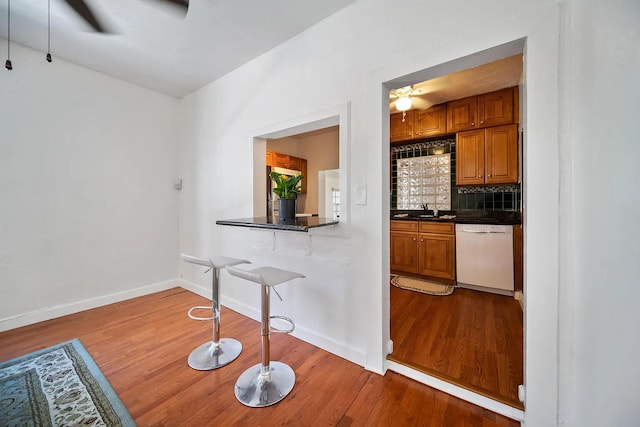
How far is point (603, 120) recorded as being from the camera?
109 centimetres

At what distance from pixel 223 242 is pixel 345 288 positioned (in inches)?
69.4

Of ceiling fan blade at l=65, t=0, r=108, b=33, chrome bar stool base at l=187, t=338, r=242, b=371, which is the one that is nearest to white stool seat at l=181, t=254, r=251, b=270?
chrome bar stool base at l=187, t=338, r=242, b=371

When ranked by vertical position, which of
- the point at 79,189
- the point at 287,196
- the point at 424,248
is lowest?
the point at 424,248

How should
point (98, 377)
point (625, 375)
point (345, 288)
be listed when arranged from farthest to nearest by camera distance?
point (345, 288)
point (98, 377)
point (625, 375)

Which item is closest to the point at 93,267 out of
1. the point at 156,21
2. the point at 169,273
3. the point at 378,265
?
the point at 169,273

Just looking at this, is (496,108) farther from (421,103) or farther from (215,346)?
(215,346)

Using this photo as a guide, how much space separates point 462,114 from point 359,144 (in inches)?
106

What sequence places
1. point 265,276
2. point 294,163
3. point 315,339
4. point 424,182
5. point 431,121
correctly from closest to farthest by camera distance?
point 265,276
point 315,339
point 431,121
point 424,182
point 294,163

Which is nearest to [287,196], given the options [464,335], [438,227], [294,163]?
[464,335]

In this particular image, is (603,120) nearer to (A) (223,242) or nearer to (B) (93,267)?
(A) (223,242)

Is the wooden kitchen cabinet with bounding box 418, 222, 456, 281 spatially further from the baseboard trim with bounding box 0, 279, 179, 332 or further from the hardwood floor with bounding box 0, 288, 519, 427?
the baseboard trim with bounding box 0, 279, 179, 332

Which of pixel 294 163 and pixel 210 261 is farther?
pixel 294 163

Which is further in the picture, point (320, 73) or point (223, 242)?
point (223, 242)

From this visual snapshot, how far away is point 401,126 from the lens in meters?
4.07
